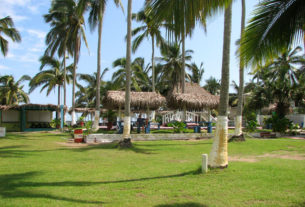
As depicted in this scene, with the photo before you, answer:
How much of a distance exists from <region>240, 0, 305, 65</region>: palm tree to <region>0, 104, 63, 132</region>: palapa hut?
2293 centimetres

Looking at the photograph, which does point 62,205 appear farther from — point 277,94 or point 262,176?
point 277,94

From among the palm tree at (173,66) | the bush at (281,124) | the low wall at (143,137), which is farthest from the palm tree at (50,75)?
the bush at (281,124)

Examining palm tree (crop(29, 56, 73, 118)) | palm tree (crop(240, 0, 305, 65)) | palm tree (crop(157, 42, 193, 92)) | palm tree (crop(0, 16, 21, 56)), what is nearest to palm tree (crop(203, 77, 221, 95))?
palm tree (crop(157, 42, 193, 92))

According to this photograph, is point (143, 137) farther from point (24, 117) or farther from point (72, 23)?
point (24, 117)

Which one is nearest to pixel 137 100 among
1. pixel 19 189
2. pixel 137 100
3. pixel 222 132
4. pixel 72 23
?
pixel 137 100

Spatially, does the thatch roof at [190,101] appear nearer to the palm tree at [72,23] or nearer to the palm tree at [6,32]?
the palm tree at [72,23]

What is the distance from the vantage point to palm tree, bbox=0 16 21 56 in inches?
803

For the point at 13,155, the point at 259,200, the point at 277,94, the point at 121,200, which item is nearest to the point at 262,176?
the point at 259,200

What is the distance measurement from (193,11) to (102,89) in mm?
37414

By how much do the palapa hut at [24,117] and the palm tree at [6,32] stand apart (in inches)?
231

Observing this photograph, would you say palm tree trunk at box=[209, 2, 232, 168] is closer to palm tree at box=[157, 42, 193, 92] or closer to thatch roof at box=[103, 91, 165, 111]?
thatch roof at box=[103, 91, 165, 111]

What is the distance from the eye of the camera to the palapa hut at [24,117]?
24953mm

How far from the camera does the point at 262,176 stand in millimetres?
6562

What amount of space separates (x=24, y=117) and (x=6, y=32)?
9.08 meters
